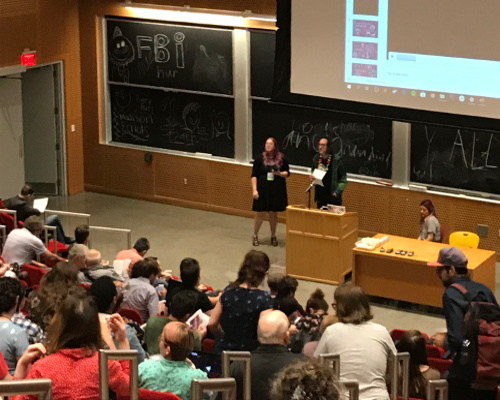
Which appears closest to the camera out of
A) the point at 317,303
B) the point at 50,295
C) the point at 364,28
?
the point at 50,295

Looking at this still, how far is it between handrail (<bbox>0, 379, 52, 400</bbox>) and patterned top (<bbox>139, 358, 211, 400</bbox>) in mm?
1887

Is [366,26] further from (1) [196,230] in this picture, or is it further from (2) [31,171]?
(2) [31,171]

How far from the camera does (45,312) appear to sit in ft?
20.4

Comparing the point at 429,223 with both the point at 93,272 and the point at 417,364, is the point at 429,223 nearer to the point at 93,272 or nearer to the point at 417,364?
the point at 93,272

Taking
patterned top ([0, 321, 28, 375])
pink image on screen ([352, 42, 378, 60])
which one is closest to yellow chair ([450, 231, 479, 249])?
pink image on screen ([352, 42, 378, 60])

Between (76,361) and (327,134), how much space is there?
948cm

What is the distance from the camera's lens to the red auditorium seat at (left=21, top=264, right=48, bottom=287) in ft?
30.2

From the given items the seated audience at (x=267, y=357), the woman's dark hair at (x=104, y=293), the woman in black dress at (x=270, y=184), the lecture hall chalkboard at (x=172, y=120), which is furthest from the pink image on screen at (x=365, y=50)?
the seated audience at (x=267, y=357)

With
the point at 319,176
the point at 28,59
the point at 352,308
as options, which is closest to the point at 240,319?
the point at 352,308

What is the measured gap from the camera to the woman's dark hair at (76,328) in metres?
4.30

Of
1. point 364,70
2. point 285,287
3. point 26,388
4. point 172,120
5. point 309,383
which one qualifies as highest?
point 364,70

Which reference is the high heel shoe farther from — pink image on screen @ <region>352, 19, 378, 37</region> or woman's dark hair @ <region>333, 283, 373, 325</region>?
woman's dark hair @ <region>333, 283, 373, 325</region>

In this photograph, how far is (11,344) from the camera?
562 cm

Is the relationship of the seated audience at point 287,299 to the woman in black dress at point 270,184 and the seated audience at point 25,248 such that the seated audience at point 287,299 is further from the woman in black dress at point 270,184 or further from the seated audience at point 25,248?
the woman in black dress at point 270,184
